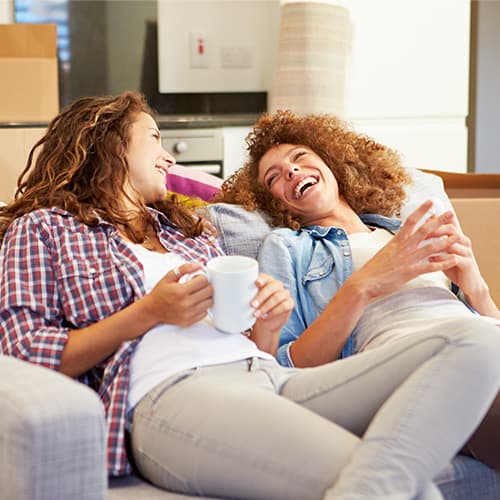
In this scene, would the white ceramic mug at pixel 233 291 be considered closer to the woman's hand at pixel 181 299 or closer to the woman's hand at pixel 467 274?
the woman's hand at pixel 181 299

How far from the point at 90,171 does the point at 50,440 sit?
0.74 metres

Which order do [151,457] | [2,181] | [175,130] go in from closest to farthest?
1. [151,457]
2. [2,181]
3. [175,130]

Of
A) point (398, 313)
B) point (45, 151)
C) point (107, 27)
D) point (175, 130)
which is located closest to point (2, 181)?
point (175, 130)

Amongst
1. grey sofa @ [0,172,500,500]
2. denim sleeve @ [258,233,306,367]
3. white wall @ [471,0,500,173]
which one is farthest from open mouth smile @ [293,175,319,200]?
white wall @ [471,0,500,173]

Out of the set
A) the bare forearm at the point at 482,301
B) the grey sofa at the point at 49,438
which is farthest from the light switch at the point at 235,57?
the grey sofa at the point at 49,438

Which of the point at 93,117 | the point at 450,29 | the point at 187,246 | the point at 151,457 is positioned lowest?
the point at 151,457

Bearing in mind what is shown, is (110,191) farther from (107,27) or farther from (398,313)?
(107,27)

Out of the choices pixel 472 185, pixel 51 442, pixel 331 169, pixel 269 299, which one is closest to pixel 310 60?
pixel 472 185

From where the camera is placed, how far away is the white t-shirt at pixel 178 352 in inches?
56.6

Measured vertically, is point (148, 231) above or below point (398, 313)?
above

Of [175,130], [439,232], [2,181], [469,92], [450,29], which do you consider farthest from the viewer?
[469,92]

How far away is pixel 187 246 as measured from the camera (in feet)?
5.87

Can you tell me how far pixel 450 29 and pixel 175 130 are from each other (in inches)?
53.7

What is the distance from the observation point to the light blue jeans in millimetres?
1210
